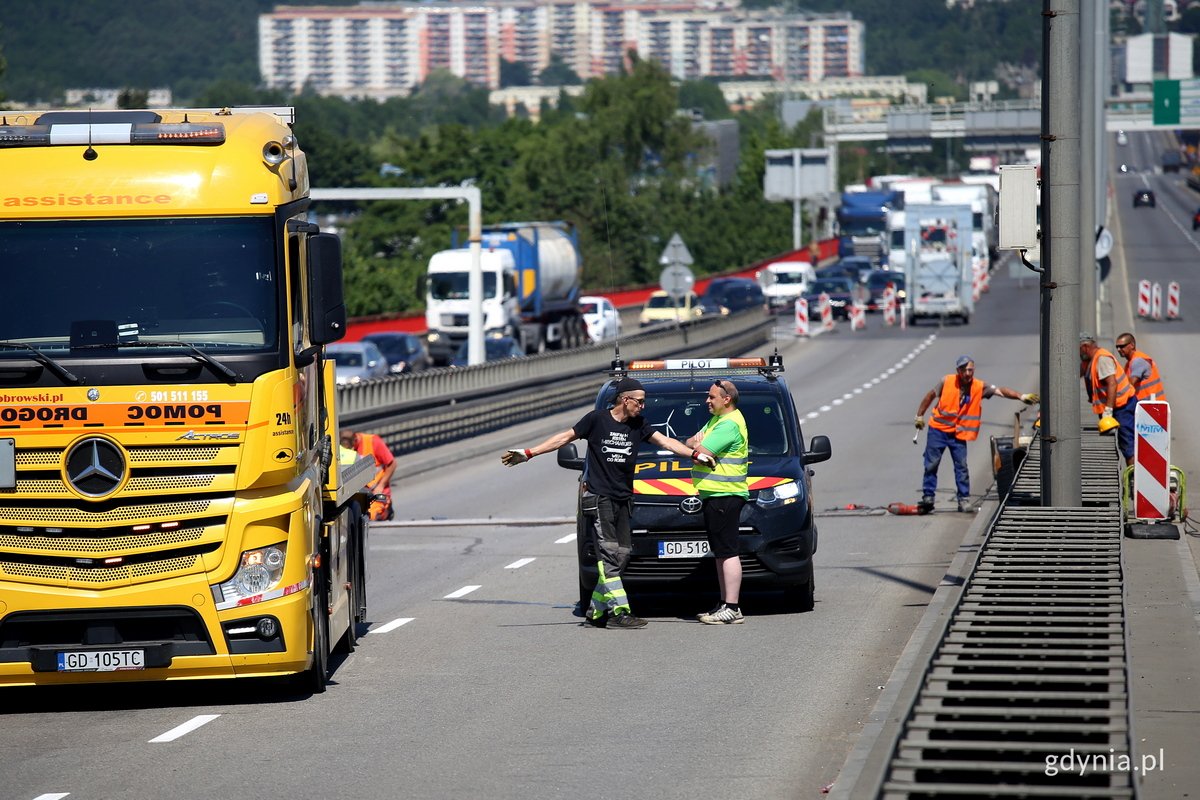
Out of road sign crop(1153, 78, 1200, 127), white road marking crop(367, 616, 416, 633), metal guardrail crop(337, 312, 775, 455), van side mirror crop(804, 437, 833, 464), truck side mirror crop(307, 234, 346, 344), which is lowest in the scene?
metal guardrail crop(337, 312, 775, 455)

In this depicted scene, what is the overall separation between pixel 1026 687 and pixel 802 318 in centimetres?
5300

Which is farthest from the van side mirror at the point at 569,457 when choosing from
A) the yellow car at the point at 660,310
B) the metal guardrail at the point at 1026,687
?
the yellow car at the point at 660,310

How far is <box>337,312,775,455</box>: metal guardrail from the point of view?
2845 cm

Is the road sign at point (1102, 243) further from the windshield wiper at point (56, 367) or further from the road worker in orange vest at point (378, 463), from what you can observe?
the windshield wiper at point (56, 367)

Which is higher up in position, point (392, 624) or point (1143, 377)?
point (1143, 377)

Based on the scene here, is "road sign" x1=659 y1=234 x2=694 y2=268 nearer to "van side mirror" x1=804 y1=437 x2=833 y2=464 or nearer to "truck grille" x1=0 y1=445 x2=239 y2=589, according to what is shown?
"van side mirror" x1=804 y1=437 x2=833 y2=464

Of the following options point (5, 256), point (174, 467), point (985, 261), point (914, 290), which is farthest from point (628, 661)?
point (985, 261)

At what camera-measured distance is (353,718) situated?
33.3ft

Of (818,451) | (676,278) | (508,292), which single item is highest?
(818,451)

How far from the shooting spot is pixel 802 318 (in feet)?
200

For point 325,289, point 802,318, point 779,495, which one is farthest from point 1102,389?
point 802,318

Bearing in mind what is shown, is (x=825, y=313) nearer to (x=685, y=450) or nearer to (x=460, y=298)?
(x=460, y=298)

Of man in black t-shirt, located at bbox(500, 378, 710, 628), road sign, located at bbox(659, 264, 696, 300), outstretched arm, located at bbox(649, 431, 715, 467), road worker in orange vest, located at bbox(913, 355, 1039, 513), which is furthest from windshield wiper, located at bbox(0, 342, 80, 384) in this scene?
road sign, located at bbox(659, 264, 696, 300)

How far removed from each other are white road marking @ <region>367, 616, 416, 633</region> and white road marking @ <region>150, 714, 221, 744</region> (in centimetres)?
315
